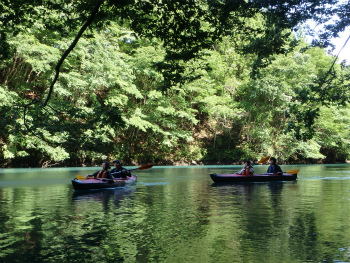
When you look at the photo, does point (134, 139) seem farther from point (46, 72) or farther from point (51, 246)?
point (51, 246)


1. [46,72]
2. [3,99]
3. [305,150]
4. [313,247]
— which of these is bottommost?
[313,247]

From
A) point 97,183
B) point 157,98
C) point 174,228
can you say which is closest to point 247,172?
point 97,183

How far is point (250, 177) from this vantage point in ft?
60.0

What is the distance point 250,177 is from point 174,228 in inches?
445

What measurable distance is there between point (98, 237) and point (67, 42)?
71.2ft

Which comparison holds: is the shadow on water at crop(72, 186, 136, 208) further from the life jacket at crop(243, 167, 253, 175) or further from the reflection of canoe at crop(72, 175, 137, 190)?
the life jacket at crop(243, 167, 253, 175)

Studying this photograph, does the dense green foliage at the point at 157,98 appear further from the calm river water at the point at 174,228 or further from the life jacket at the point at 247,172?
the calm river water at the point at 174,228

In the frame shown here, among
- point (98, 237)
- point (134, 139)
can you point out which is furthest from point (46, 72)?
point (98, 237)

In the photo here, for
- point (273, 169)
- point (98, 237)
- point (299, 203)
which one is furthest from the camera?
point (273, 169)

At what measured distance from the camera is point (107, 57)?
28.0 m

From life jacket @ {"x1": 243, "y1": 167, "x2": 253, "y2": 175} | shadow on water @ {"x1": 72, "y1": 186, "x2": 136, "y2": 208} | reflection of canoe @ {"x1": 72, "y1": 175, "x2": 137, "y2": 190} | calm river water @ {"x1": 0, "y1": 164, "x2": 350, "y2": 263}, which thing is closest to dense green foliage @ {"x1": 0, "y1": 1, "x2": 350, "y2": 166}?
life jacket @ {"x1": 243, "y1": 167, "x2": 253, "y2": 175}

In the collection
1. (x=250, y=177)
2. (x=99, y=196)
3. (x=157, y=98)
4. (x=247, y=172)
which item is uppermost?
(x=157, y=98)

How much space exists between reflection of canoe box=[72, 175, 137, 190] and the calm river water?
1077 mm

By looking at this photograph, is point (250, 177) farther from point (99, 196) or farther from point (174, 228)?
point (174, 228)
